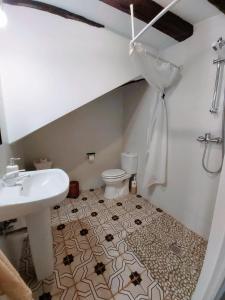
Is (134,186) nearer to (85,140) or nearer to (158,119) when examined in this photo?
(85,140)

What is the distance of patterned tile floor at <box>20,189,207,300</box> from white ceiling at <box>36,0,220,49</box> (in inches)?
83.9

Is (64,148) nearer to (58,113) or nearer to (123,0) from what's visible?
(58,113)

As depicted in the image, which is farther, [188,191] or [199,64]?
[188,191]

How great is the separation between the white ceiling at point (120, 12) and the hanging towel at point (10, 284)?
179 centimetres

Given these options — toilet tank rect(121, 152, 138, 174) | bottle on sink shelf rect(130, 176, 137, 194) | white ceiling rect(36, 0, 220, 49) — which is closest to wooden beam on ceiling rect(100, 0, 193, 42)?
white ceiling rect(36, 0, 220, 49)

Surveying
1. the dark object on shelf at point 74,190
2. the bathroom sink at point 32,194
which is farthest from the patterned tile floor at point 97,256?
the bathroom sink at point 32,194

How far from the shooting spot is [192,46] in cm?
162

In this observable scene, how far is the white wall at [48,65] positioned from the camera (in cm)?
133

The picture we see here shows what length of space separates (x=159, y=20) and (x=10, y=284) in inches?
79.0

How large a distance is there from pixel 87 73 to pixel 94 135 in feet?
4.04

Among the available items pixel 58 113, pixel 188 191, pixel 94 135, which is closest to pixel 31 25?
pixel 58 113

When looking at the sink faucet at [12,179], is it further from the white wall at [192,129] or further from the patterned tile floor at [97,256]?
the white wall at [192,129]

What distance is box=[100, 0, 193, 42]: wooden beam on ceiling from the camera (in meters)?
1.31

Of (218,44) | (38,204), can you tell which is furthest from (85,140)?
(218,44)
